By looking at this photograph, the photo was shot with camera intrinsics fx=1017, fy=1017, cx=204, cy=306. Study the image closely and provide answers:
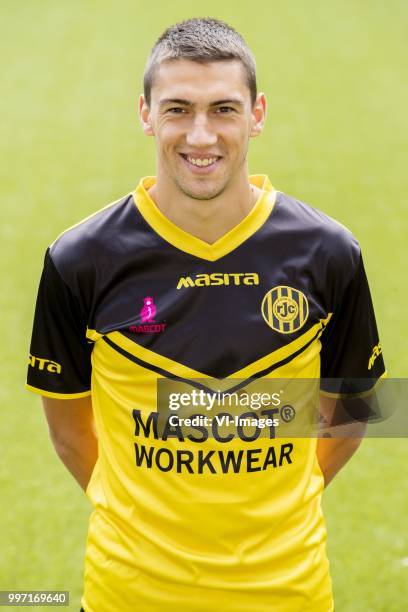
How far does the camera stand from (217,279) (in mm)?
2562

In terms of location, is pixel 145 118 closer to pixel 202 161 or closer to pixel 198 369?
pixel 202 161

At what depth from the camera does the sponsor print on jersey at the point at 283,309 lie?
2570 millimetres

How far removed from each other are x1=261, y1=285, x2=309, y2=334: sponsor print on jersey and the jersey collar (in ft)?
0.53

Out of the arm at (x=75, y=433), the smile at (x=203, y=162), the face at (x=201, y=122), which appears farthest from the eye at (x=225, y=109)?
the arm at (x=75, y=433)

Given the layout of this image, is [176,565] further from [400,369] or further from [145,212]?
[400,369]

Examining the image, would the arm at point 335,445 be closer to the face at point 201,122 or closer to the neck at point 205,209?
the neck at point 205,209

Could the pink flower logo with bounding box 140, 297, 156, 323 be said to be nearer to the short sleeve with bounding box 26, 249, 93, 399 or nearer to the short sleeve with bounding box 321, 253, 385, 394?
the short sleeve with bounding box 26, 249, 93, 399

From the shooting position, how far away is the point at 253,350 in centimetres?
255

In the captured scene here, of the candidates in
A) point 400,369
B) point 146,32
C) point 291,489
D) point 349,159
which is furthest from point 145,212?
point 146,32

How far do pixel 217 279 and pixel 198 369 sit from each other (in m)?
0.23

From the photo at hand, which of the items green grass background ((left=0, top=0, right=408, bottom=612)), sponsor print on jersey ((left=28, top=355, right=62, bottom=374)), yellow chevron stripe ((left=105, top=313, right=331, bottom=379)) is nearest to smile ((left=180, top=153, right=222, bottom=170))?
yellow chevron stripe ((left=105, top=313, right=331, bottom=379))

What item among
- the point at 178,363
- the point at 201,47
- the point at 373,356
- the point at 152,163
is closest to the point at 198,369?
the point at 178,363

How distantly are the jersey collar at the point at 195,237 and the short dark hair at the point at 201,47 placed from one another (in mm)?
264

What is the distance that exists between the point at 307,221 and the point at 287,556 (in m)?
0.86
